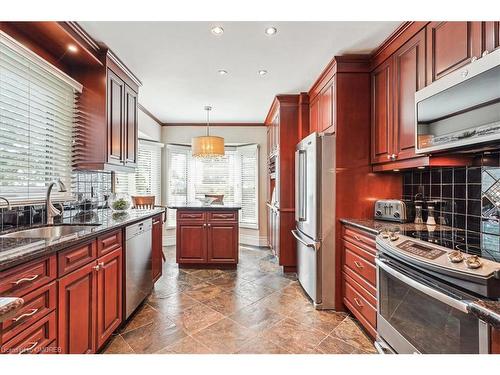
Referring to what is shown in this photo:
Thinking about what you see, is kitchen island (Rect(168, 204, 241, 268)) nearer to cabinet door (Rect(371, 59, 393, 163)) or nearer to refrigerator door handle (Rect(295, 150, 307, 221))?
refrigerator door handle (Rect(295, 150, 307, 221))

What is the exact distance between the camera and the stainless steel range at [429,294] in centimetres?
111

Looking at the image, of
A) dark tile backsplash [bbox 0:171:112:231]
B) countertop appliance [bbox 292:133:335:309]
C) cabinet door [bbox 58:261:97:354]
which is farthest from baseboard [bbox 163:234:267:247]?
cabinet door [bbox 58:261:97:354]

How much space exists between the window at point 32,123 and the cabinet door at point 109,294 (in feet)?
2.54

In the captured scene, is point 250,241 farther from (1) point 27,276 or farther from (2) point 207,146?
(1) point 27,276

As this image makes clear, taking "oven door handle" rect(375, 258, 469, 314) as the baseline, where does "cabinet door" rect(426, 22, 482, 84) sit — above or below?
above

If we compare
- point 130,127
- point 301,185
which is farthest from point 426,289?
point 130,127

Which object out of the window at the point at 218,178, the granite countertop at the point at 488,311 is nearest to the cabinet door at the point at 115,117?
the window at the point at 218,178

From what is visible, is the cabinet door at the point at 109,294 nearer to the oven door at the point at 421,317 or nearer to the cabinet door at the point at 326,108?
the oven door at the point at 421,317

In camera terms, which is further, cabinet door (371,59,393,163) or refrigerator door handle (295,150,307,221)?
refrigerator door handle (295,150,307,221)

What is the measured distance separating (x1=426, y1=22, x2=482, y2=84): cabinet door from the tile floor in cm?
207

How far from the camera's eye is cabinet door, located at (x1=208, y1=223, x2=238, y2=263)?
3771mm

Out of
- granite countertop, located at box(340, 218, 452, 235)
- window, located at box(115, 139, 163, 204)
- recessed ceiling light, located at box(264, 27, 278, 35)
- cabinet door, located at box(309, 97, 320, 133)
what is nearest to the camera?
granite countertop, located at box(340, 218, 452, 235)

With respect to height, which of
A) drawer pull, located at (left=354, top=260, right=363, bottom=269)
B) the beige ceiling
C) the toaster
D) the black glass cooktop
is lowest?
drawer pull, located at (left=354, top=260, right=363, bottom=269)
